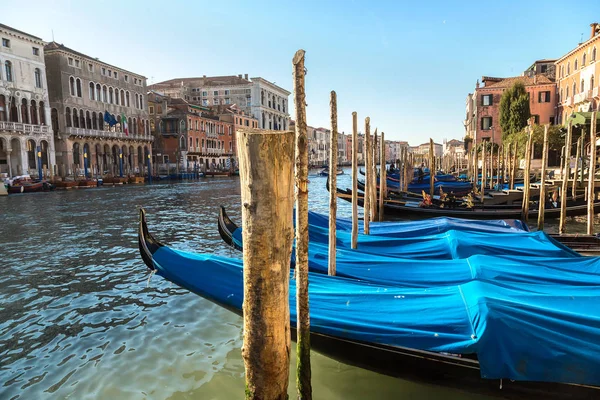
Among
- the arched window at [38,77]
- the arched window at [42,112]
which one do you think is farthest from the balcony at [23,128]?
the arched window at [38,77]

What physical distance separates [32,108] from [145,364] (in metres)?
24.9

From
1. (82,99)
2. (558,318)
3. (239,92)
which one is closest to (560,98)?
(558,318)

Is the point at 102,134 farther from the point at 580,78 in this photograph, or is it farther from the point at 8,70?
the point at 580,78

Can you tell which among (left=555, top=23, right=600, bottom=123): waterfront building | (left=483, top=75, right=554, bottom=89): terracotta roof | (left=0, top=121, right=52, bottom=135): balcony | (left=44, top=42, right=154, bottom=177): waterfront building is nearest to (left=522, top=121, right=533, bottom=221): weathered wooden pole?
(left=555, top=23, right=600, bottom=123): waterfront building

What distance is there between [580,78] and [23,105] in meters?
28.2

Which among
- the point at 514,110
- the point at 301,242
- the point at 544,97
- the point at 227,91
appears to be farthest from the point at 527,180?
the point at 227,91

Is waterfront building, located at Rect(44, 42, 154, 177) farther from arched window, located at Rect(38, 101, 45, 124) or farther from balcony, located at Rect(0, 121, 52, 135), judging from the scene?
balcony, located at Rect(0, 121, 52, 135)

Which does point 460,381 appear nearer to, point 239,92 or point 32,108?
point 32,108

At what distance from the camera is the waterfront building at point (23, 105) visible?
2156 cm

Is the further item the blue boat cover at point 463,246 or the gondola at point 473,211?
the gondola at point 473,211

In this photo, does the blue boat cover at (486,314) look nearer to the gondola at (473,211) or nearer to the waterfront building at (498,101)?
the gondola at (473,211)

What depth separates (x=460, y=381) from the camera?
2561 mm

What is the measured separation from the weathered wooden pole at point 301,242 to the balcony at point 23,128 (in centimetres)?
2402

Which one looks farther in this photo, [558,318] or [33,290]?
[33,290]
